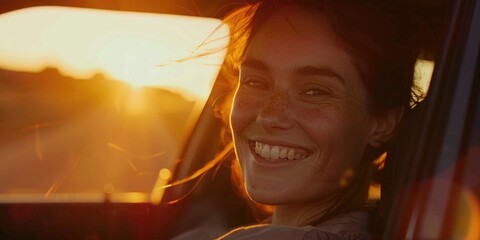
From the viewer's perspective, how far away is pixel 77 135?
17.5 metres

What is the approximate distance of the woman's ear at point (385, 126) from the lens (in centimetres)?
278

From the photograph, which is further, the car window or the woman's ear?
the woman's ear

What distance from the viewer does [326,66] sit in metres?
2.69

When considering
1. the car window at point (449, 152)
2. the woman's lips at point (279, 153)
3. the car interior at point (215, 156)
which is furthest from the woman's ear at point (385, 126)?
the car window at point (449, 152)

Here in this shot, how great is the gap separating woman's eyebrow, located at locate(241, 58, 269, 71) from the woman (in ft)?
0.08

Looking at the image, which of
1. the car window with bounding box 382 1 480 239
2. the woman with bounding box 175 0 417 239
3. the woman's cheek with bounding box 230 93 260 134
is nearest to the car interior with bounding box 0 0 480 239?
the car window with bounding box 382 1 480 239

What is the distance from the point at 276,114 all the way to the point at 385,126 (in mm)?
356

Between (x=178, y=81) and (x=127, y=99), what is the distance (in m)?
0.57

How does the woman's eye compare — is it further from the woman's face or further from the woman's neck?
the woman's neck

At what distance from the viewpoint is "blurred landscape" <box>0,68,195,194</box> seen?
5.82 m

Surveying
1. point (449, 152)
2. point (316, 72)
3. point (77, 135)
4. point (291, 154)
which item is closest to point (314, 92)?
point (316, 72)

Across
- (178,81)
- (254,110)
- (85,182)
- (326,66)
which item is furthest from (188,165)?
(85,182)

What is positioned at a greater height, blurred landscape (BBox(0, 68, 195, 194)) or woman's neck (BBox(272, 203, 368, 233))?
woman's neck (BBox(272, 203, 368, 233))

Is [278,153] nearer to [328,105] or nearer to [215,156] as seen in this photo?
[328,105]
